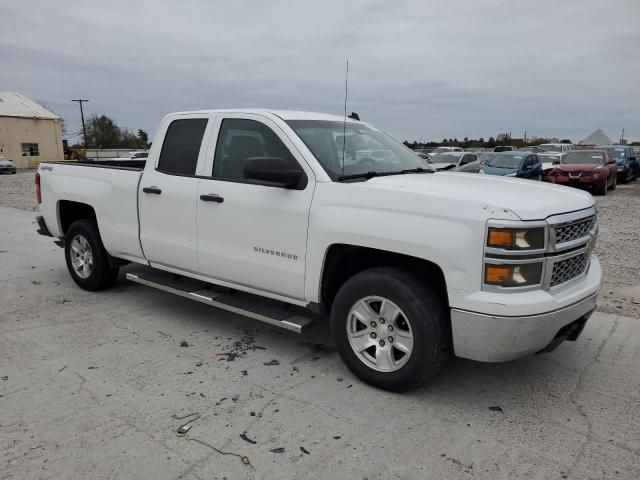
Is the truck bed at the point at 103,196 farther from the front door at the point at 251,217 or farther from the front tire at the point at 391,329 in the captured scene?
the front tire at the point at 391,329

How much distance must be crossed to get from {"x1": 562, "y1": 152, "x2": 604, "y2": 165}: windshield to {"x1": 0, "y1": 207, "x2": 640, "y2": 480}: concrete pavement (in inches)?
616

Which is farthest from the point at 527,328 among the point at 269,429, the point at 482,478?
the point at 269,429

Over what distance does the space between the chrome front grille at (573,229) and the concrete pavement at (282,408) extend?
3.67 ft

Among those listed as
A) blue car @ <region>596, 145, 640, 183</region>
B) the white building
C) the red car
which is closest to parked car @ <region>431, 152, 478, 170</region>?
the red car

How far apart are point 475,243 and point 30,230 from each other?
9.84 metres

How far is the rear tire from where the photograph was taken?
5637 mm

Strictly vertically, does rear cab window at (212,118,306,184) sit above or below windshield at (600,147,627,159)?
above

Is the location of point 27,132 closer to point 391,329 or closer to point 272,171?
point 272,171

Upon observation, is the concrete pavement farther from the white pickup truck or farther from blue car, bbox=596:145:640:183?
blue car, bbox=596:145:640:183

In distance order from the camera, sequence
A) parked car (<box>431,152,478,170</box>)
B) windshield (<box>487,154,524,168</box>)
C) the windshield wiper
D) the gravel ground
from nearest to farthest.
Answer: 1. the windshield wiper
2. the gravel ground
3. windshield (<box>487,154,524,168</box>)
4. parked car (<box>431,152,478,170</box>)

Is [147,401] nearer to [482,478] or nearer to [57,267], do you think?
[482,478]

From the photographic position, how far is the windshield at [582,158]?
18.6 metres

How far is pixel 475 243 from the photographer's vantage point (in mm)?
3033

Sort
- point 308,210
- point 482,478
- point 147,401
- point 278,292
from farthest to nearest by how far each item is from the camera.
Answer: point 278,292 → point 308,210 → point 147,401 → point 482,478
